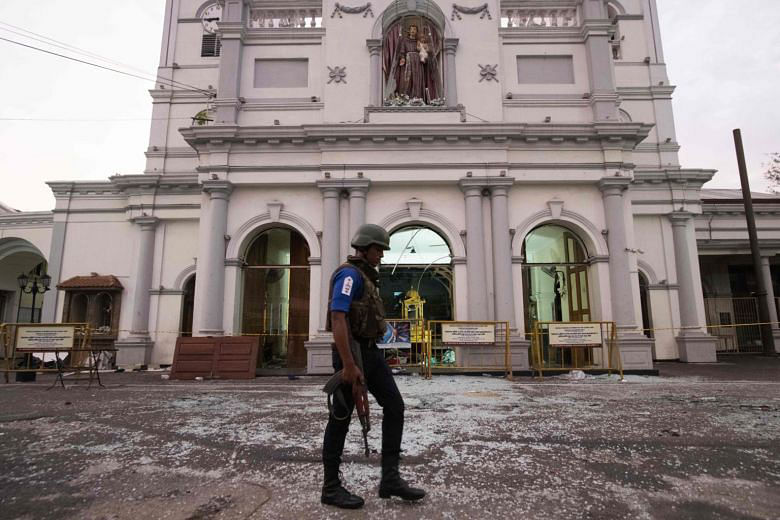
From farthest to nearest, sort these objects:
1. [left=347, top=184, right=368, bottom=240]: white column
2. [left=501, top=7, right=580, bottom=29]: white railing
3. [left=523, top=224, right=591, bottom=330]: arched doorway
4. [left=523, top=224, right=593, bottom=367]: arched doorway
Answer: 1. [left=501, top=7, right=580, bottom=29]: white railing
2. [left=523, top=224, right=591, bottom=330]: arched doorway
3. [left=523, top=224, right=593, bottom=367]: arched doorway
4. [left=347, top=184, right=368, bottom=240]: white column

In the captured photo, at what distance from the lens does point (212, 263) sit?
1309 cm

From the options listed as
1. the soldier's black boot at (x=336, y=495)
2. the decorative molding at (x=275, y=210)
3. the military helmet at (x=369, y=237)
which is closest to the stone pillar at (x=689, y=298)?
the decorative molding at (x=275, y=210)

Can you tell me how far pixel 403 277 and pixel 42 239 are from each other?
1708cm

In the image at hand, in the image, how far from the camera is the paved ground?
3.07m

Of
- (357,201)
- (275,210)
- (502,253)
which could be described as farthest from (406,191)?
(275,210)

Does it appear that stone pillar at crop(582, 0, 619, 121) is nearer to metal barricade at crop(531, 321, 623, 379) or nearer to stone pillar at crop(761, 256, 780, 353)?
metal barricade at crop(531, 321, 623, 379)

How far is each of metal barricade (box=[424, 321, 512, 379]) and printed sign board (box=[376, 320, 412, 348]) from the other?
59 centimetres

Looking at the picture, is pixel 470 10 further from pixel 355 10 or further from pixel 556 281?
pixel 556 281

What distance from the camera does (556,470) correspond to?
3.80 meters

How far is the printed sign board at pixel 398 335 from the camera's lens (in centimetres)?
1201

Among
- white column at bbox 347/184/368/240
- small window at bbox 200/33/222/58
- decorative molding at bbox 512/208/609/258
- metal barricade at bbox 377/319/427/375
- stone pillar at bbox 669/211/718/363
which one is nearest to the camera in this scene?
metal barricade at bbox 377/319/427/375

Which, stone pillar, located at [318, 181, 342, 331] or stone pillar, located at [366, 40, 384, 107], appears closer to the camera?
stone pillar, located at [318, 181, 342, 331]

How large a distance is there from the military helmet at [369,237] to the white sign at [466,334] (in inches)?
328

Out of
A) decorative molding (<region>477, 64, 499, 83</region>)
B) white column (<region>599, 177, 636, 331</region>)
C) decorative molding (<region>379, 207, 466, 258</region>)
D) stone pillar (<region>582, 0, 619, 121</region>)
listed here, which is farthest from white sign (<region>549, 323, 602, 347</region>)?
decorative molding (<region>477, 64, 499, 83</region>)
